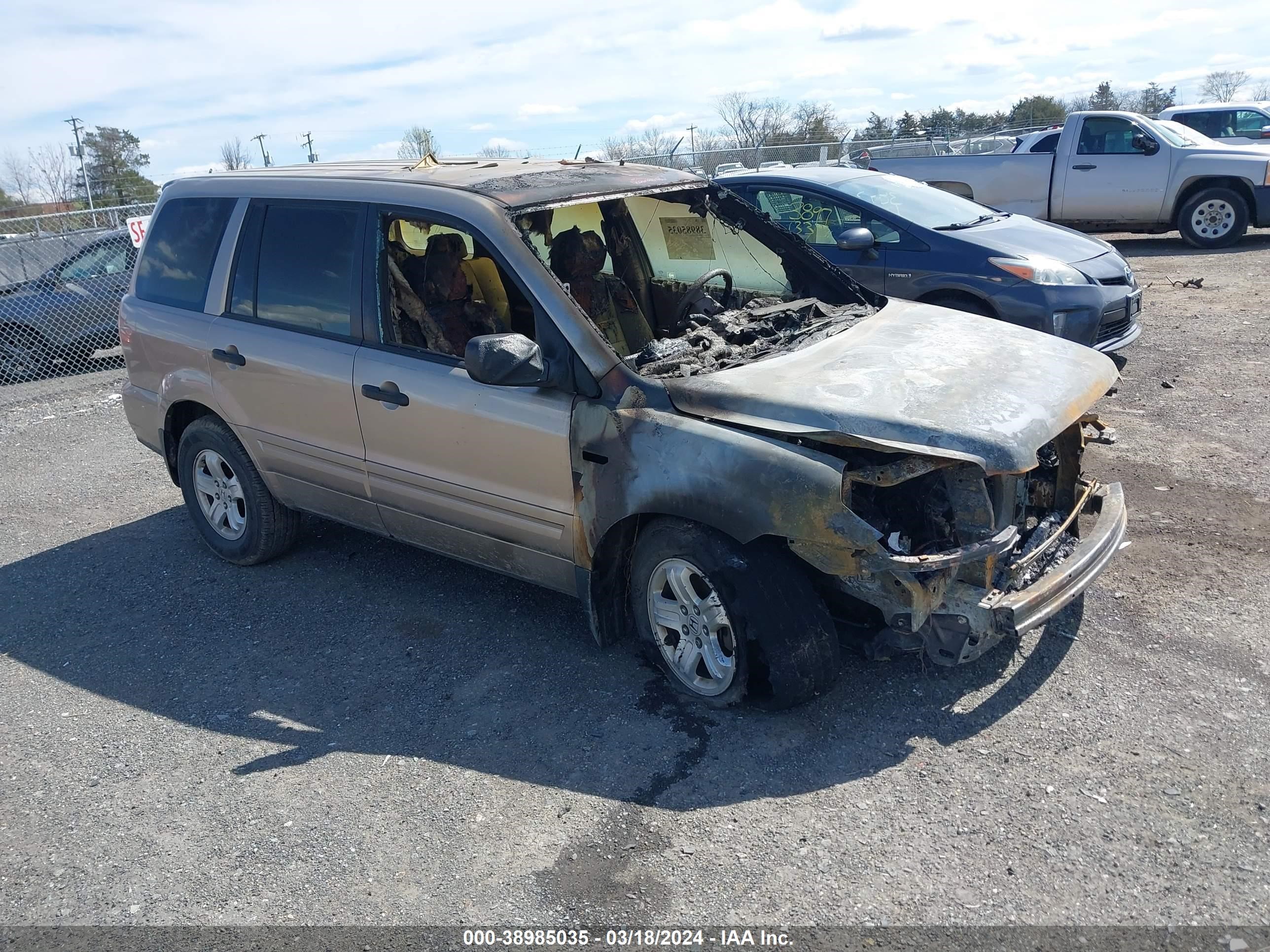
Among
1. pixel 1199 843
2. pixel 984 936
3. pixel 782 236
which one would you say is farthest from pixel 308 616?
pixel 1199 843

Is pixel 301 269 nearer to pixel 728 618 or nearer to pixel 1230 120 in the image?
pixel 728 618

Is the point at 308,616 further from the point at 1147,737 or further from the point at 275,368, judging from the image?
the point at 1147,737

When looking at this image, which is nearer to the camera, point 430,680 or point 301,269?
point 430,680

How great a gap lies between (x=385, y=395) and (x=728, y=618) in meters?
1.81

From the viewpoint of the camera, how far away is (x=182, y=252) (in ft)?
17.9

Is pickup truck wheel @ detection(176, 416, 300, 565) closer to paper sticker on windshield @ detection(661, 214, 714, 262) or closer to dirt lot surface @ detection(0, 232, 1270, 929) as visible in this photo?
dirt lot surface @ detection(0, 232, 1270, 929)

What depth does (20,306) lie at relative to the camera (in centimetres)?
1165

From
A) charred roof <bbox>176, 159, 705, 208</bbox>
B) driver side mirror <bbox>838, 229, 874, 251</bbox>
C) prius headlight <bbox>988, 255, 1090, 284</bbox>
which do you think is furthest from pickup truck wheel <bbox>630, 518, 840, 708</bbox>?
prius headlight <bbox>988, 255, 1090, 284</bbox>

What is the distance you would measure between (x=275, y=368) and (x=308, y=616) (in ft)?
4.00

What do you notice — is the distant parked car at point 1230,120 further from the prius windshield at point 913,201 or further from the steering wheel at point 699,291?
the steering wheel at point 699,291

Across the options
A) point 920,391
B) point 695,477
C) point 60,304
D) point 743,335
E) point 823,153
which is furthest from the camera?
point 823,153

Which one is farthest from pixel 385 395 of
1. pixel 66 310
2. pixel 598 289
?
pixel 66 310

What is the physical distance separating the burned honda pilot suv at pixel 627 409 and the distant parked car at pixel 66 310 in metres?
7.11

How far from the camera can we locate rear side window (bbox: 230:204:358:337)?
4.65 meters
